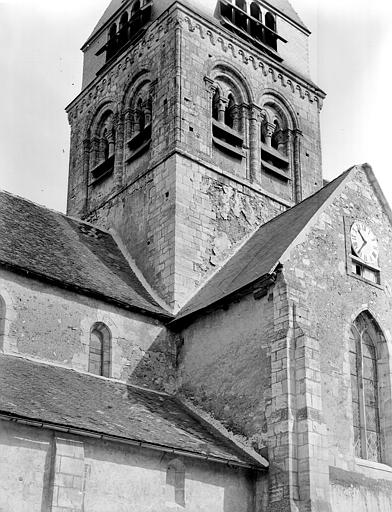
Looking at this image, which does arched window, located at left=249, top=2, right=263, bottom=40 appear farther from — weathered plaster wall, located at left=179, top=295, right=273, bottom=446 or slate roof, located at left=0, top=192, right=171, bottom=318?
weathered plaster wall, located at left=179, top=295, right=273, bottom=446

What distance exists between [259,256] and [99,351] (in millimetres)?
4005

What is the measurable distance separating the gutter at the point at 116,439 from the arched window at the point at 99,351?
3.48 meters

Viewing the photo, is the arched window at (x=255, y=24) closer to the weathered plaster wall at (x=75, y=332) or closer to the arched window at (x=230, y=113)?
the arched window at (x=230, y=113)

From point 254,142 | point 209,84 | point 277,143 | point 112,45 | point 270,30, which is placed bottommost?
point 254,142

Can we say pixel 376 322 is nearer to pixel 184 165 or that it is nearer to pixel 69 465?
pixel 184 165

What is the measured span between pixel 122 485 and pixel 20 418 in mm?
2212

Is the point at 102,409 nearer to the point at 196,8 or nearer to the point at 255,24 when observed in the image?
the point at 196,8

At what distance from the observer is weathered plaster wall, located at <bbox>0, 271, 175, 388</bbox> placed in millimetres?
17312

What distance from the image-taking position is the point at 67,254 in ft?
65.6

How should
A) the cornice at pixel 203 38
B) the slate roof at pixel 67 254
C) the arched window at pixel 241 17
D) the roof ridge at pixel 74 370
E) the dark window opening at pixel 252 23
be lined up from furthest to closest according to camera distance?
1. the arched window at pixel 241 17
2. the dark window opening at pixel 252 23
3. the cornice at pixel 203 38
4. the slate roof at pixel 67 254
5. the roof ridge at pixel 74 370

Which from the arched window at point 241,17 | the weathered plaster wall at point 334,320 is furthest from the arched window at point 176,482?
the arched window at point 241,17

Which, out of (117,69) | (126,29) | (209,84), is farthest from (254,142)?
(126,29)

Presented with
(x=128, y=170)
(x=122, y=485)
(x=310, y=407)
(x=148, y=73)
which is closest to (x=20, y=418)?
(x=122, y=485)

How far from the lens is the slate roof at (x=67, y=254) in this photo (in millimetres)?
18281
